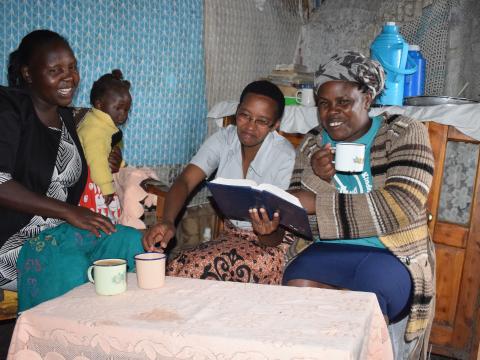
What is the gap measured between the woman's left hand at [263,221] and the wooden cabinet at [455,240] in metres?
1.02

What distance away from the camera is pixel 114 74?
→ 2.57 metres

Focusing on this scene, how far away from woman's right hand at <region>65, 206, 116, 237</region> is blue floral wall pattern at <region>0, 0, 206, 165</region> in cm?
92

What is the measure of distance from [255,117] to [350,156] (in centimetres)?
61

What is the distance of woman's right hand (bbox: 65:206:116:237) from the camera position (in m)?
1.87

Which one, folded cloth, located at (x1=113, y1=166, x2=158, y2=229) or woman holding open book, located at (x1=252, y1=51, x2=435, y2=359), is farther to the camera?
folded cloth, located at (x1=113, y1=166, x2=158, y2=229)

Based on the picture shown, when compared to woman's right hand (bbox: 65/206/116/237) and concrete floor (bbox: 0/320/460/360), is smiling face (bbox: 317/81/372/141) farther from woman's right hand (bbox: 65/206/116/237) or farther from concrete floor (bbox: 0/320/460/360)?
concrete floor (bbox: 0/320/460/360)

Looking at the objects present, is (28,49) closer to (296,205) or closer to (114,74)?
(114,74)

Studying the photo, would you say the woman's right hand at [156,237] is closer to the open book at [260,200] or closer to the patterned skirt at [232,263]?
the patterned skirt at [232,263]

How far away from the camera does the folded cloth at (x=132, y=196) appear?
8.05 ft

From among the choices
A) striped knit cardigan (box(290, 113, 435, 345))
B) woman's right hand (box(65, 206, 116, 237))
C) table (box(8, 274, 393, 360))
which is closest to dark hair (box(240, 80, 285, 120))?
striped knit cardigan (box(290, 113, 435, 345))

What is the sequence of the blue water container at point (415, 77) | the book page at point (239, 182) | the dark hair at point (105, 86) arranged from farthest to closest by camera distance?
Result: the blue water container at point (415, 77) < the dark hair at point (105, 86) < the book page at point (239, 182)

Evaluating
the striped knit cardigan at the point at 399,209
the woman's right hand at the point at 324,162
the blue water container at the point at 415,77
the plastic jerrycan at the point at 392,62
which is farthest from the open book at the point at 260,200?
the blue water container at the point at 415,77

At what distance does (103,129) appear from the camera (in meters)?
2.32

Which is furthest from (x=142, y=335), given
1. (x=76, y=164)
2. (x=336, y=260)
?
(x=76, y=164)
